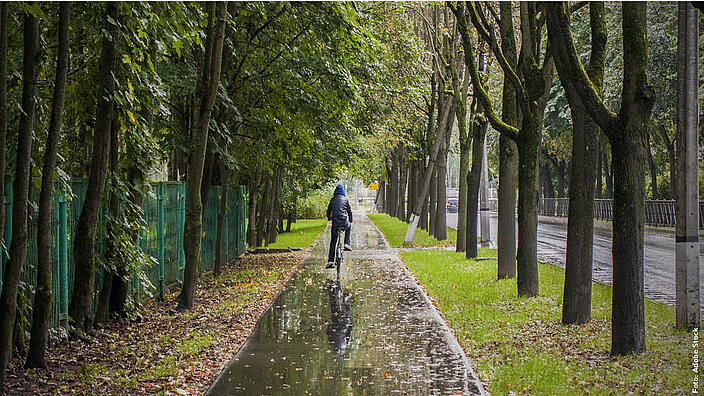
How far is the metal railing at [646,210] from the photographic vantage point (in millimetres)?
39281

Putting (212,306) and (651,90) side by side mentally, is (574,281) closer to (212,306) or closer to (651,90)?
(651,90)

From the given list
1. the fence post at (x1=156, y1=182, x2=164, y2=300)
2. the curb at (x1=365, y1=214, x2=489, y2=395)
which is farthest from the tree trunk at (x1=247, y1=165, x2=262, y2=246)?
the fence post at (x1=156, y1=182, x2=164, y2=300)

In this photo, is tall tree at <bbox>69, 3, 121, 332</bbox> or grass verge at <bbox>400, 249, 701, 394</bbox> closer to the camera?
grass verge at <bbox>400, 249, 701, 394</bbox>

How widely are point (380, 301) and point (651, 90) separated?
21.4 ft

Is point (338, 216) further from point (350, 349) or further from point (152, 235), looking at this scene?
point (350, 349)

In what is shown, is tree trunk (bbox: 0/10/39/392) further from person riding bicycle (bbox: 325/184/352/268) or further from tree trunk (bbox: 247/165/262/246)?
tree trunk (bbox: 247/165/262/246)

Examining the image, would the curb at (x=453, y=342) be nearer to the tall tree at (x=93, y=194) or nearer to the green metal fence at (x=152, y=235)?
the green metal fence at (x=152, y=235)

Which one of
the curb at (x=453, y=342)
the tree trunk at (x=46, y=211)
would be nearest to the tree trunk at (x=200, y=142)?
the curb at (x=453, y=342)

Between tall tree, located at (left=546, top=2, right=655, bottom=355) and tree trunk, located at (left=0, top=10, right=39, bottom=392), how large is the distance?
5.78 meters

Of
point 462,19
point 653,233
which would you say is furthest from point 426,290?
point 653,233

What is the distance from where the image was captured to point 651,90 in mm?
7996

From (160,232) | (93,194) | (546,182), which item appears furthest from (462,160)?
(546,182)

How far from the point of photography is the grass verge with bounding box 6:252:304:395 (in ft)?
23.7

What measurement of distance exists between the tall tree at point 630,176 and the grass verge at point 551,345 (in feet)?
1.21
